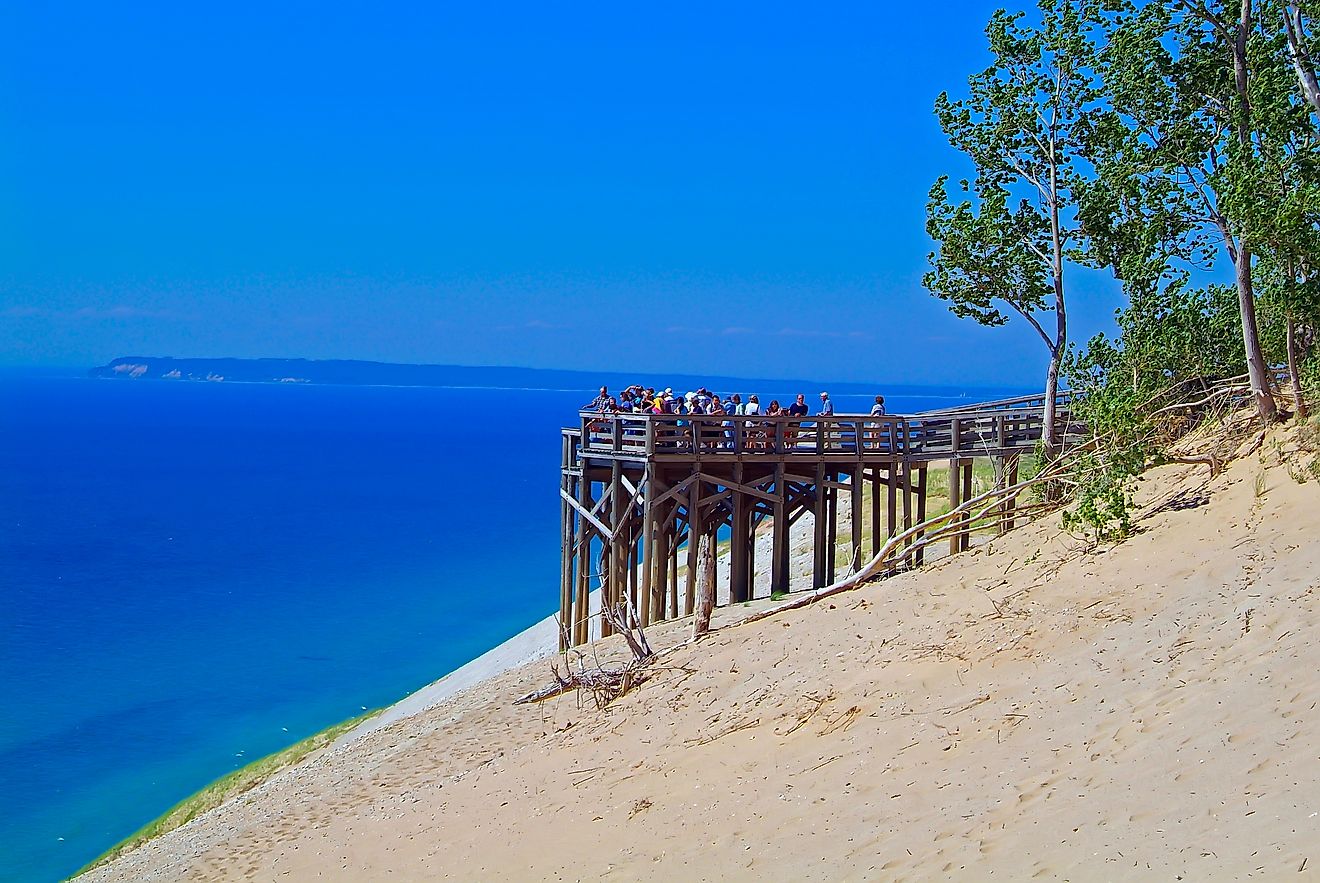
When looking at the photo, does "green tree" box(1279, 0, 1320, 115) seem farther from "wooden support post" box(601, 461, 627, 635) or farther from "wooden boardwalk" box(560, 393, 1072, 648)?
"wooden support post" box(601, 461, 627, 635)

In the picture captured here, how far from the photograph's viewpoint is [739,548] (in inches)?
973

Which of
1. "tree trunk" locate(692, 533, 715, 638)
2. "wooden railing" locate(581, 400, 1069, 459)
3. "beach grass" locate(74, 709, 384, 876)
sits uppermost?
"wooden railing" locate(581, 400, 1069, 459)

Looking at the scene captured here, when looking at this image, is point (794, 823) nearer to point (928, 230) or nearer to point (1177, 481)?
point (1177, 481)

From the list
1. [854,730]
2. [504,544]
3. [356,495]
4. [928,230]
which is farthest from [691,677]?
[356,495]

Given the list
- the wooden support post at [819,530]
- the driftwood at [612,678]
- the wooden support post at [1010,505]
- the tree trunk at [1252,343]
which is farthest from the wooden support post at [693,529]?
the tree trunk at [1252,343]

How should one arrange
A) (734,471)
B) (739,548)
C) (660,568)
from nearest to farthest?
1. (734,471)
2. (660,568)
3. (739,548)

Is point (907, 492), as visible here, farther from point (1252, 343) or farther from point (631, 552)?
point (1252, 343)

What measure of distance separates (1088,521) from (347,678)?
74.0 ft

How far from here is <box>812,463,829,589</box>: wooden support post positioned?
2428 centimetres

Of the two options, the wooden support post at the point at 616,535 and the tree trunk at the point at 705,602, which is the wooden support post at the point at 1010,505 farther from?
the wooden support post at the point at 616,535

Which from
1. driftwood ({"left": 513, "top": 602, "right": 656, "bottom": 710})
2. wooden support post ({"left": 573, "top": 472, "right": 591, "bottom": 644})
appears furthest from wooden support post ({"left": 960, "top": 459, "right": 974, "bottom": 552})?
driftwood ({"left": 513, "top": 602, "right": 656, "bottom": 710})

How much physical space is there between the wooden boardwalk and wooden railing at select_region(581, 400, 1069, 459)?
1.0 inches

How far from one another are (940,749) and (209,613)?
36.2 metres

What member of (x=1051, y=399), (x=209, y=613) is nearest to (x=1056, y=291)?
(x=1051, y=399)
